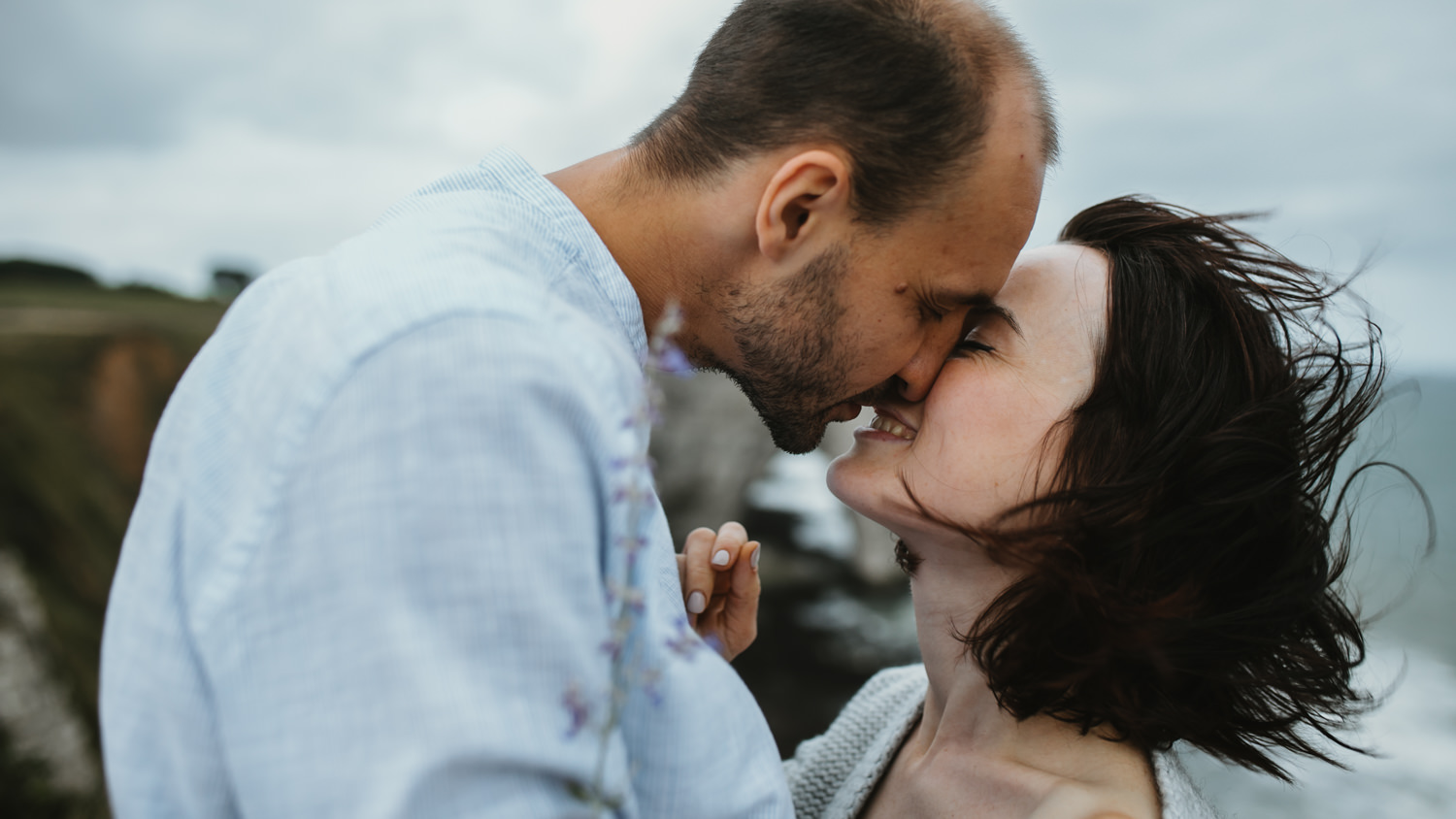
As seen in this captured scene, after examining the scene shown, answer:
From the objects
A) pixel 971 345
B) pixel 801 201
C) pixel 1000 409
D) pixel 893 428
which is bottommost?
pixel 893 428

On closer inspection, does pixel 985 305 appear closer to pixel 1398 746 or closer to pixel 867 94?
pixel 867 94

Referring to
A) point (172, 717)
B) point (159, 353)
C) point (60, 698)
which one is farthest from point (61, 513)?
point (172, 717)

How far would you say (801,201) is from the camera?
6.37ft

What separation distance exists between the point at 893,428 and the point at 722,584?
657 mm

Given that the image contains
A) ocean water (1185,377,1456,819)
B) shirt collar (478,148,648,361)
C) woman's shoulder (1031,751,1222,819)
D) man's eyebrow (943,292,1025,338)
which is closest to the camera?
shirt collar (478,148,648,361)

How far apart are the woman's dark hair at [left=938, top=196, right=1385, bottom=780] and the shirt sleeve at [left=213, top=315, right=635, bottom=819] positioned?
1.36 meters

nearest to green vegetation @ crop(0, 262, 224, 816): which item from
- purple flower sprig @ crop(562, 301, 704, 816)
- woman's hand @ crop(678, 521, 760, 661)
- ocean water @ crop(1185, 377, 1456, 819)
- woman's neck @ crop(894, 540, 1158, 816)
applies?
woman's hand @ crop(678, 521, 760, 661)

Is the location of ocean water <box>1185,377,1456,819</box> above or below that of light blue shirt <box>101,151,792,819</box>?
below

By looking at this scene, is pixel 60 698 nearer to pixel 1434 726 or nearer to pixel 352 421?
pixel 352 421

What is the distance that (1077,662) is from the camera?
6.73ft

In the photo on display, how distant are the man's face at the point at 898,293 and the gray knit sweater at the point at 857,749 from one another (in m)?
1.11

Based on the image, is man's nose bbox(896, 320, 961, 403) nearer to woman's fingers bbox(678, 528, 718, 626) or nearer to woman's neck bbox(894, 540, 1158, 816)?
woman's neck bbox(894, 540, 1158, 816)

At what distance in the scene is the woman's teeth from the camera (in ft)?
7.62

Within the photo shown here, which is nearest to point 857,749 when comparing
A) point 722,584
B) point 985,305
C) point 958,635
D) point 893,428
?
point 958,635
